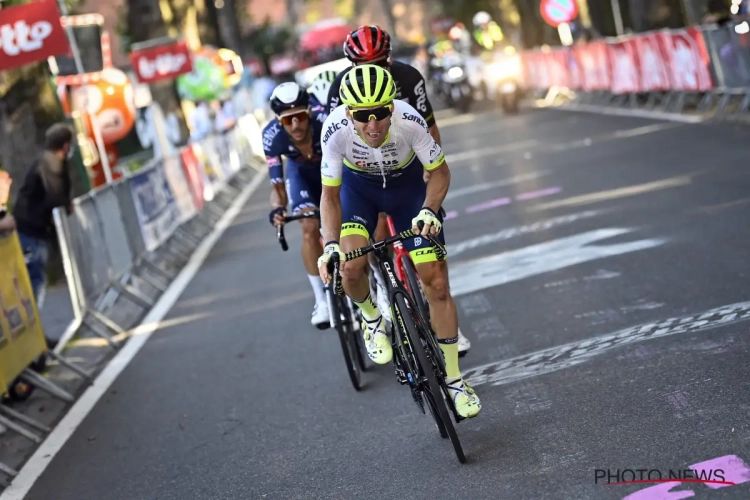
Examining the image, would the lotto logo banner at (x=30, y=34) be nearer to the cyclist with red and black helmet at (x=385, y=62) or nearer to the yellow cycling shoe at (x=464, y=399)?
the cyclist with red and black helmet at (x=385, y=62)

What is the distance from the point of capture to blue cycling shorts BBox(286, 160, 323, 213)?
8906mm

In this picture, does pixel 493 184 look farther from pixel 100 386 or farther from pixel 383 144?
pixel 383 144

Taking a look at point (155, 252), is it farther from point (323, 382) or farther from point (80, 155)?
point (323, 382)

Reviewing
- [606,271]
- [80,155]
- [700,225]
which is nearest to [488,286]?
[606,271]

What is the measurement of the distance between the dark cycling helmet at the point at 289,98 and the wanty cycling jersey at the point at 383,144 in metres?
1.73

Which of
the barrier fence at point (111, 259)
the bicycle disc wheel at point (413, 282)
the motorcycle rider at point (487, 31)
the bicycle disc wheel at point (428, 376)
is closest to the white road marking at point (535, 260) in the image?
the bicycle disc wheel at point (413, 282)

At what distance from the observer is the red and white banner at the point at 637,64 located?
65.0ft

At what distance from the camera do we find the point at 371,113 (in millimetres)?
6102

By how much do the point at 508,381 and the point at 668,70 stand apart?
1538cm

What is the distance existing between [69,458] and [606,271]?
4.42 meters

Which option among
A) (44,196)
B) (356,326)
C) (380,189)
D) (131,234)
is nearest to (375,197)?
(380,189)

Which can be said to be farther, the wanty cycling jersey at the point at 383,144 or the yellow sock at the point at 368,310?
the yellow sock at the point at 368,310

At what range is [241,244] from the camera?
55.9 ft

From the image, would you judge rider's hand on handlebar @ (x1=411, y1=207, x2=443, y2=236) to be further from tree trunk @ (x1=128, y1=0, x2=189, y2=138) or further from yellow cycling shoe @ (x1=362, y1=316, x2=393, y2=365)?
tree trunk @ (x1=128, y1=0, x2=189, y2=138)
